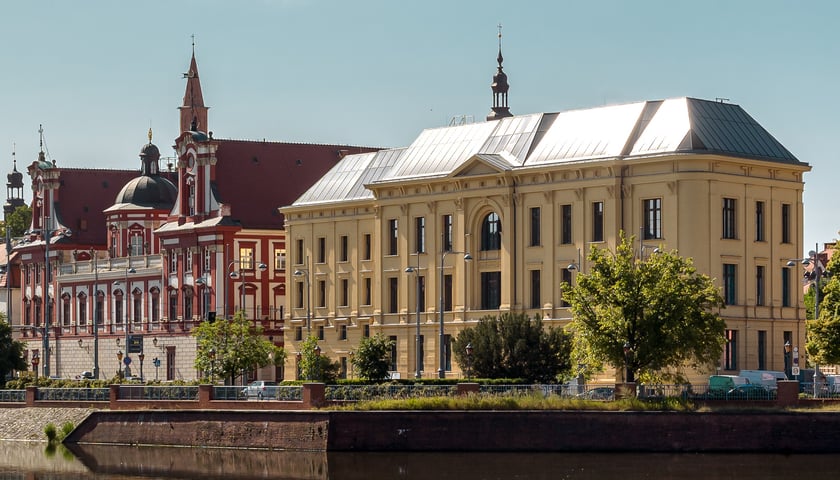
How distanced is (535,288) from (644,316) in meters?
25.2

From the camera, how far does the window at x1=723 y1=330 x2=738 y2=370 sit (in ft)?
354

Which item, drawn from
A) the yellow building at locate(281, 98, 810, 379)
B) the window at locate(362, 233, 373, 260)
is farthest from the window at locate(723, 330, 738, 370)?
the window at locate(362, 233, 373, 260)

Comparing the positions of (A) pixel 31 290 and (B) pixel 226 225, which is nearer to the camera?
(B) pixel 226 225

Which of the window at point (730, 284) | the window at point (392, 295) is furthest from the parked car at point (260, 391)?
the window at point (392, 295)

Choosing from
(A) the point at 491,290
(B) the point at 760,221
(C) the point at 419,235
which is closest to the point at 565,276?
(A) the point at 491,290

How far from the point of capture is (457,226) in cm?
11900

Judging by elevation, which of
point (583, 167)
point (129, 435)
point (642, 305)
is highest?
point (583, 167)

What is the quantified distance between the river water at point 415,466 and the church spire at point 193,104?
76889mm

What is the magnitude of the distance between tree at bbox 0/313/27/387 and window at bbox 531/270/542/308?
3192 centimetres

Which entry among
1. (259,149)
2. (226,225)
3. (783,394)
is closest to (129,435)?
(783,394)

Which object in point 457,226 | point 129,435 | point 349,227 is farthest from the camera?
Result: point 349,227

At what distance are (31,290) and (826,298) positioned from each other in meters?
82.9

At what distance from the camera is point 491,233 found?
11800cm

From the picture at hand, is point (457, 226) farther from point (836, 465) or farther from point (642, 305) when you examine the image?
point (836, 465)
